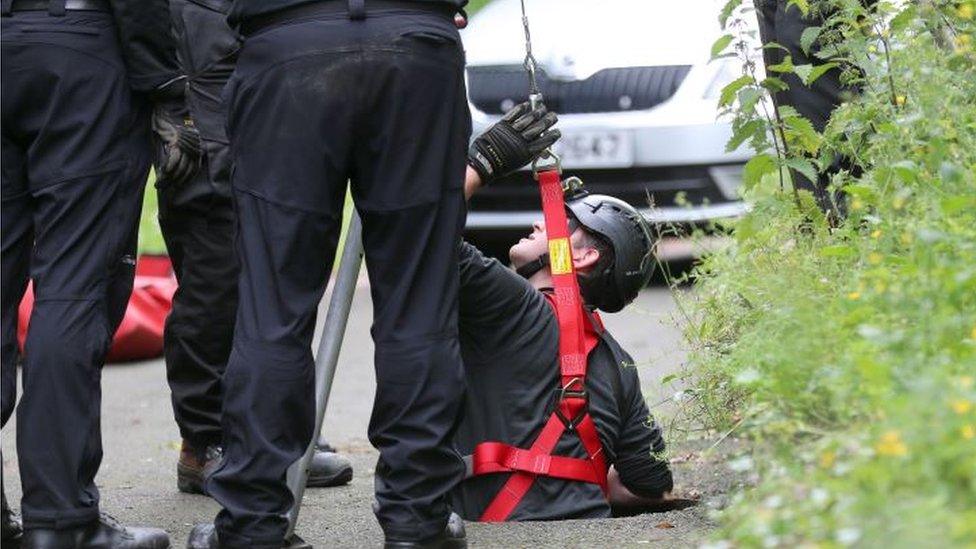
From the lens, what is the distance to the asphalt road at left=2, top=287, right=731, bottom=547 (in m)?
4.59

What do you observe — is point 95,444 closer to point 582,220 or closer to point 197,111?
point 197,111

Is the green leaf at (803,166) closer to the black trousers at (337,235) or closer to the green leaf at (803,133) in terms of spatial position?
the green leaf at (803,133)

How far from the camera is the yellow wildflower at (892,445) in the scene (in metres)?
2.78

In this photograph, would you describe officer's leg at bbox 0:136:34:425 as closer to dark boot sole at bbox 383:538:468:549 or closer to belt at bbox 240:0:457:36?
belt at bbox 240:0:457:36

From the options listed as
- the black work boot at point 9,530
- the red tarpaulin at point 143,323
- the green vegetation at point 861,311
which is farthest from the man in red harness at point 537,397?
the red tarpaulin at point 143,323

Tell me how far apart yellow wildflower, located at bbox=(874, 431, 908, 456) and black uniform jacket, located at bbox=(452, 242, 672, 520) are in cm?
216

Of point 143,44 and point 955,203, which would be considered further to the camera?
point 143,44

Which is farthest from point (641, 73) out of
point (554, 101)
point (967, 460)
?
point (967, 460)

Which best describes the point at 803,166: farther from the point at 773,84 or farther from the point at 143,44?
the point at 143,44

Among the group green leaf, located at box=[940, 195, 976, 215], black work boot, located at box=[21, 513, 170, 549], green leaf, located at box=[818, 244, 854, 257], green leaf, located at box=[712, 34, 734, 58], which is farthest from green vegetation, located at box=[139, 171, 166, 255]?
green leaf, located at box=[940, 195, 976, 215]

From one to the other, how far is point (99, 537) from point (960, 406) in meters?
2.34

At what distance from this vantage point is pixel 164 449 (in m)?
6.77

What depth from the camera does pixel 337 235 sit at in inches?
163

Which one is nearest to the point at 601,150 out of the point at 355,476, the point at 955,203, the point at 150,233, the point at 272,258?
the point at 355,476
